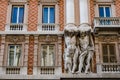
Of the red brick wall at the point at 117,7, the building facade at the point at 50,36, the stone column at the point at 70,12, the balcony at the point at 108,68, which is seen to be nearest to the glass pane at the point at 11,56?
the building facade at the point at 50,36

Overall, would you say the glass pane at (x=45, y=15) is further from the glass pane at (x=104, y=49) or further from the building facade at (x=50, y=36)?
the glass pane at (x=104, y=49)

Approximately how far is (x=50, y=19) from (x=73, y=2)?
2096mm

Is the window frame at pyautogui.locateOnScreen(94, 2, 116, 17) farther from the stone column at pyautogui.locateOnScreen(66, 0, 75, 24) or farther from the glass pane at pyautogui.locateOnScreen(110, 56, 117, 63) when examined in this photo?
the glass pane at pyautogui.locateOnScreen(110, 56, 117, 63)

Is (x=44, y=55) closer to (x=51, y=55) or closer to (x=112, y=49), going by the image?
(x=51, y=55)

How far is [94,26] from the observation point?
20172 millimetres

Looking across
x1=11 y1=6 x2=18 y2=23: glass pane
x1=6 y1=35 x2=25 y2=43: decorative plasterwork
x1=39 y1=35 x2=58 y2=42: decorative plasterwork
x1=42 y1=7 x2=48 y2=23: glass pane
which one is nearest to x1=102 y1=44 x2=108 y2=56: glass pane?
x1=39 y1=35 x2=58 y2=42: decorative plasterwork

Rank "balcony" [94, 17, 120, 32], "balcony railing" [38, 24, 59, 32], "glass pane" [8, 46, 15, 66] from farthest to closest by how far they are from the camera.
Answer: "balcony railing" [38, 24, 59, 32] → "balcony" [94, 17, 120, 32] → "glass pane" [8, 46, 15, 66]

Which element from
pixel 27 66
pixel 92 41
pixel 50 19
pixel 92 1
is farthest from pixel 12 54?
pixel 92 1

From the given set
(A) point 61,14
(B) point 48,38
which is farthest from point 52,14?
(B) point 48,38

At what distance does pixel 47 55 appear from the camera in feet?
66.6

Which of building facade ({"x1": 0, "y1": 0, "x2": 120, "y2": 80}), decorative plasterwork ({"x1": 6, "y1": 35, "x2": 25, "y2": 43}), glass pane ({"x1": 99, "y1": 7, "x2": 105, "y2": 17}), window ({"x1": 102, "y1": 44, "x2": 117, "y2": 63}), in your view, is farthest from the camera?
glass pane ({"x1": 99, "y1": 7, "x2": 105, "y2": 17})

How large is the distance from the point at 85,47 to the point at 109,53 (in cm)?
181

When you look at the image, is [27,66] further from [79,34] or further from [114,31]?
[114,31]

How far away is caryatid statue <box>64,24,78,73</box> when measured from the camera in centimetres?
1927
